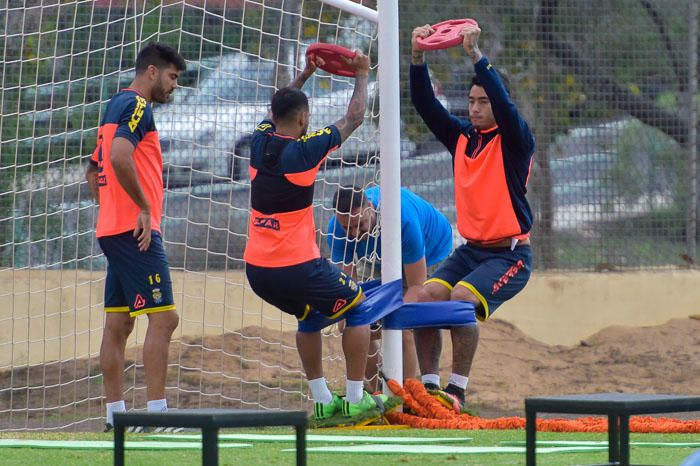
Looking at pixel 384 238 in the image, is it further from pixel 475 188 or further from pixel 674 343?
pixel 674 343

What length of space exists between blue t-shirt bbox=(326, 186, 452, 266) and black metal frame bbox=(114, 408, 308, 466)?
445 cm

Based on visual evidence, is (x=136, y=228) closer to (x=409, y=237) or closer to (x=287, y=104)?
(x=287, y=104)

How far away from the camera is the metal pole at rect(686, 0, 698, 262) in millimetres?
11953

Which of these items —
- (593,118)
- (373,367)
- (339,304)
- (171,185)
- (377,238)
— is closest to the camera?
(339,304)

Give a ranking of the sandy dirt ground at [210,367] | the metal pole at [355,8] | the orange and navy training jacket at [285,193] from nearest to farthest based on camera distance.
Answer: the orange and navy training jacket at [285,193] < the metal pole at [355,8] < the sandy dirt ground at [210,367]

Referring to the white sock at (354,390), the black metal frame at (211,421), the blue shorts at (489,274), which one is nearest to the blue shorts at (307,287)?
the white sock at (354,390)

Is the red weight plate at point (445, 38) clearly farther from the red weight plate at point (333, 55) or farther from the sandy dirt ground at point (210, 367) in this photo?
the sandy dirt ground at point (210, 367)

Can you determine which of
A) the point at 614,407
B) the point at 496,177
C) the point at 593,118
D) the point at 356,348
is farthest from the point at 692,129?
the point at 614,407

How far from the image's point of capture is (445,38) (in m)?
7.50

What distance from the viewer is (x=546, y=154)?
11.6 meters

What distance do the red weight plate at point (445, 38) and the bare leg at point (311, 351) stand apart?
6.19ft

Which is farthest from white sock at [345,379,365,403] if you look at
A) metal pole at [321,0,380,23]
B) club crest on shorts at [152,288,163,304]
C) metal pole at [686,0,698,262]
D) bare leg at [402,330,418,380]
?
metal pole at [686,0,698,262]

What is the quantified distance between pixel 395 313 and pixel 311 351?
634mm

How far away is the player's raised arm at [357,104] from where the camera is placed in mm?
6934
